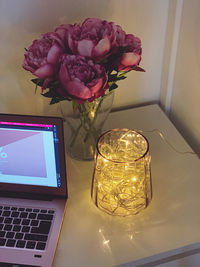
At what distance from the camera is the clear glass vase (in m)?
0.92

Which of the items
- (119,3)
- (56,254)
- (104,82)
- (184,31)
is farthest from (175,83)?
(56,254)

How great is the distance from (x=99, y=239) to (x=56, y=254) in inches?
4.1

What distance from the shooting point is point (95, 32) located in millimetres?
787

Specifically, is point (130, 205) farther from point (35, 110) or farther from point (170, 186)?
point (35, 110)

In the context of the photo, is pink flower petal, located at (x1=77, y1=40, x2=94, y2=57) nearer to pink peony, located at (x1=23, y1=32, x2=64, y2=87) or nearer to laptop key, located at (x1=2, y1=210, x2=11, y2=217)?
pink peony, located at (x1=23, y1=32, x2=64, y2=87)

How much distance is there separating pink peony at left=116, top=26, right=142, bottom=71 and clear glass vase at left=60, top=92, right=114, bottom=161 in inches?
5.1

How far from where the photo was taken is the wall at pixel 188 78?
3.16 feet

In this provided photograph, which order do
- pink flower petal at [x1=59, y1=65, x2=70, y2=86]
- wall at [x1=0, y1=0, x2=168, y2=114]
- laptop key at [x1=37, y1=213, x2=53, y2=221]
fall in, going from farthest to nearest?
wall at [x1=0, y1=0, x2=168, y2=114], laptop key at [x1=37, y1=213, x2=53, y2=221], pink flower petal at [x1=59, y1=65, x2=70, y2=86]

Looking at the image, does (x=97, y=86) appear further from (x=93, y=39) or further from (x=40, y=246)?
(x=40, y=246)

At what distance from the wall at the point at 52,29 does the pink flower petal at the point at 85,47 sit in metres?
0.26

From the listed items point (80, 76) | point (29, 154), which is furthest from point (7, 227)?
point (80, 76)

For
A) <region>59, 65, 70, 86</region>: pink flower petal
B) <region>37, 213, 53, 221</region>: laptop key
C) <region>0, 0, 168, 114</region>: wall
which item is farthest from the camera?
<region>0, 0, 168, 114</region>: wall

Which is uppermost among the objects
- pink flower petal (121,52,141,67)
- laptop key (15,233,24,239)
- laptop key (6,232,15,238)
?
pink flower petal (121,52,141,67)

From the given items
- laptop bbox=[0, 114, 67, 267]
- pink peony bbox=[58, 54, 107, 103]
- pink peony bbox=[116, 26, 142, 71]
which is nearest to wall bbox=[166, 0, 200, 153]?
pink peony bbox=[116, 26, 142, 71]
